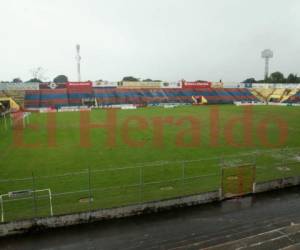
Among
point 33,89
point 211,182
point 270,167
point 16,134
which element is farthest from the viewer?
point 33,89

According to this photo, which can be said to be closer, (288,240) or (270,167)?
(288,240)

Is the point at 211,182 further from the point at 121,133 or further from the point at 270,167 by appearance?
the point at 121,133

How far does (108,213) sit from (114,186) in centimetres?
318

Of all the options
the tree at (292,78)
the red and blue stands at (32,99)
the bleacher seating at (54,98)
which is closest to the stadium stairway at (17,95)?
the red and blue stands at (32,99)

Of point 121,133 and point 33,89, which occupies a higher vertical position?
point 33,89

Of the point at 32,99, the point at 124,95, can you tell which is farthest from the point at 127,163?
the point at 124,95

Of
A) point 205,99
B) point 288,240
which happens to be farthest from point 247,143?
point 205,99

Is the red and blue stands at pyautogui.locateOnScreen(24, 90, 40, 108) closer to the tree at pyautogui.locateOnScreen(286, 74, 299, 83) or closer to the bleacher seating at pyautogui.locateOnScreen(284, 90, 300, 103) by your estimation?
the bleacher seating at pyautogui.locateOnScreen(284, 90, 300, 103)

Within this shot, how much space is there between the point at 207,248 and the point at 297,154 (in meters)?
14.2

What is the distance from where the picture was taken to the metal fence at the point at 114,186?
12.5 metres

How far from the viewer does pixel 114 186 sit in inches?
597

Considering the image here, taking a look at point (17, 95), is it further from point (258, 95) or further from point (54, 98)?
point (258, 95)

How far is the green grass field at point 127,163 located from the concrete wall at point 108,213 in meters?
0.58

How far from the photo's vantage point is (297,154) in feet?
69.3
